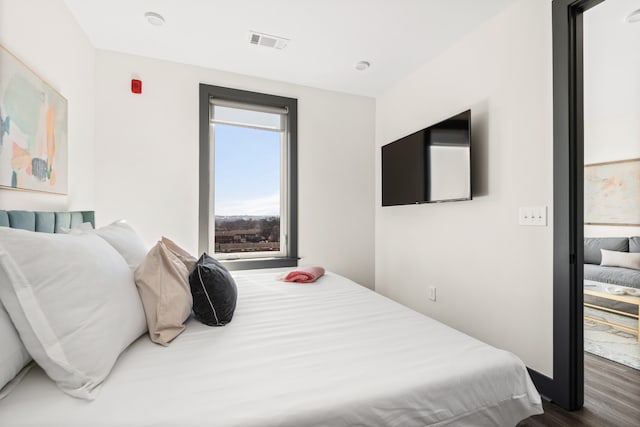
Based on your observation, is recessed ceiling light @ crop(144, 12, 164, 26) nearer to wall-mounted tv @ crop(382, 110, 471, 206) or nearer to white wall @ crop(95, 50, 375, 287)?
white wall @ crop(95, 50, 375, 287)

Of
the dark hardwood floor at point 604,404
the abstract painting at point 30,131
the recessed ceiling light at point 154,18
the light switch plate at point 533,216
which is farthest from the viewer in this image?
the recessed ceiling light at point 154,18

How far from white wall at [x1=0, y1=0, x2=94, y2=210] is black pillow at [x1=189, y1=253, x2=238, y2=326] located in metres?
0.94

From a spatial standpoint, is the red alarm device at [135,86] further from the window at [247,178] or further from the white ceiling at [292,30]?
the window at [247,178]

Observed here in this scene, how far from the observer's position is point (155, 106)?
2770 millimetres

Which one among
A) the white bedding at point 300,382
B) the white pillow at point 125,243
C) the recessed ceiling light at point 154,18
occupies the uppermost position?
the recessed ceiling light at point 154,18

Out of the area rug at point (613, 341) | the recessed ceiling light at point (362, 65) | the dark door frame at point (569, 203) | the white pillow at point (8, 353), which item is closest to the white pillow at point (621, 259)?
the area rug at point (613, 341)

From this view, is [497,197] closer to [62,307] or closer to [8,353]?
[62,307]

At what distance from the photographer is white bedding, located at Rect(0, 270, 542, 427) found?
828 mm

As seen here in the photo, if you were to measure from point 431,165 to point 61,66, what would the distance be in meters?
2.68

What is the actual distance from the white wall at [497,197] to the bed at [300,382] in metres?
1.00

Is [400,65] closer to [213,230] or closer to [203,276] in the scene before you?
[213,230]

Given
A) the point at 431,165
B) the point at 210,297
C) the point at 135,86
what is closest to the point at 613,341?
the point at 431,165

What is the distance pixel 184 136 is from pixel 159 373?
2.31 m

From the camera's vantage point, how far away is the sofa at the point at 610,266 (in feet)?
11.1
